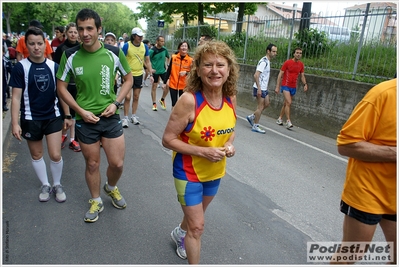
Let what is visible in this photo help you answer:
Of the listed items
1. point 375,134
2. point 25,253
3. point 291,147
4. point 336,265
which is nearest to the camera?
point 375,134

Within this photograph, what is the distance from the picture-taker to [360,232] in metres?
2.03

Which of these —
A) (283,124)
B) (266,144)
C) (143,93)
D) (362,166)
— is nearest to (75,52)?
(362,166)

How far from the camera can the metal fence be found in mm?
7578

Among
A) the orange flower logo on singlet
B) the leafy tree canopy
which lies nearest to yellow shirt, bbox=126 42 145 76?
the orange flower logo on singlet

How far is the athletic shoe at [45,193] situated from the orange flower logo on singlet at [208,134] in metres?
2.39

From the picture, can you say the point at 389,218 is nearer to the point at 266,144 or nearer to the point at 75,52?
the point at 75,52

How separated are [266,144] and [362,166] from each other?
15.2 ft

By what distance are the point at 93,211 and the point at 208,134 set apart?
1787mm

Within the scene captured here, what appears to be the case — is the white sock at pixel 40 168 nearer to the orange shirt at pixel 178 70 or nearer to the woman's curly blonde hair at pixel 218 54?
the woman's curly blonde hair at pixel 218 54

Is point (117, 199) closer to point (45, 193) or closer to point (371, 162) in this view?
point (45, 193)

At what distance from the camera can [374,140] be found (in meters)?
1.95

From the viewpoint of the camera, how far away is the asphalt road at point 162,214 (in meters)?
2.95

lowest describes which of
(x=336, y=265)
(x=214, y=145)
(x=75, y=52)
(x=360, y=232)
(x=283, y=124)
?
(x=283, y=124)

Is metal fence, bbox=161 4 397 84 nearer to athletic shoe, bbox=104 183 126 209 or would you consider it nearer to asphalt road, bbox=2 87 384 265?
asphalt road, bbox=2 87 384 265
